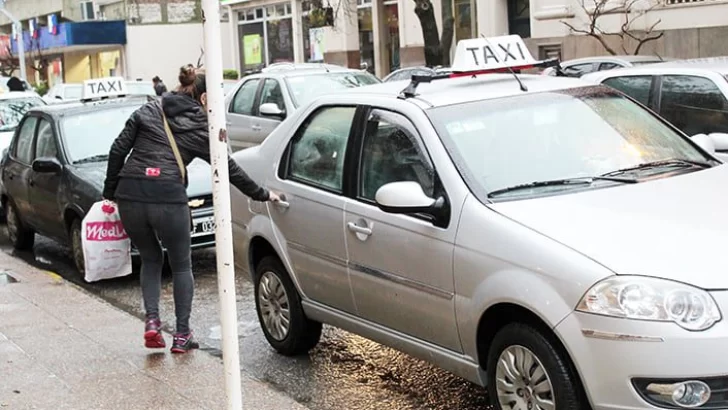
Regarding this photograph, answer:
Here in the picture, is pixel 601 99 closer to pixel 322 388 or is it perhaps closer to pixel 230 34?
pixel 322 388

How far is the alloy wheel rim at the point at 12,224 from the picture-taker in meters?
11.7

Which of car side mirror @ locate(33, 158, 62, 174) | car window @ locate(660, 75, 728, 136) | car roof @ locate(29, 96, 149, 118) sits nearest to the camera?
car window @ locate(660, 75, 728, 136)

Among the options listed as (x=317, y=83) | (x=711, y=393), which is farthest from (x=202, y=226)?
(x=711, y=393)

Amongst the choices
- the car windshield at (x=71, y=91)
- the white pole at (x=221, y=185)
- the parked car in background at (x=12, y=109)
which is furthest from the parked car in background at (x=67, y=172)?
the car windshield at (x=71, y=91)

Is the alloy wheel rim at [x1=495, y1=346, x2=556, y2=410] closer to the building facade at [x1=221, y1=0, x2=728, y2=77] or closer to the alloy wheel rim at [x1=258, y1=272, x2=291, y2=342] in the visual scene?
the alloy wheel rim at [x1=258, y1=272, x2=291, y2=342]

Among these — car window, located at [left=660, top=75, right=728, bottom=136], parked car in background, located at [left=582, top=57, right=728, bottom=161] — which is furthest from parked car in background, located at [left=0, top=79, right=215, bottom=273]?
car window, located at [left=660, top=75, right=728, bottom=136]

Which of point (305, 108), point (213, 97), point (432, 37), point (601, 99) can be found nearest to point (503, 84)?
point (601, 99)

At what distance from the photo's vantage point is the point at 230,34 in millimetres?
44312

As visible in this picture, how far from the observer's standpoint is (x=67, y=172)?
9.88m

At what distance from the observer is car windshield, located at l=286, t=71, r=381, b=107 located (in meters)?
14.2

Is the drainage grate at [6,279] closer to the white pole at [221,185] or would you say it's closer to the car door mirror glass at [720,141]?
the white pole at [221,185]

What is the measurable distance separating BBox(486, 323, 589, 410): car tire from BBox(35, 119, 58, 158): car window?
6.63 m

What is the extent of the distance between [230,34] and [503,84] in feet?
129

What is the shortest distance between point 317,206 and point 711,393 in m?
2.65
